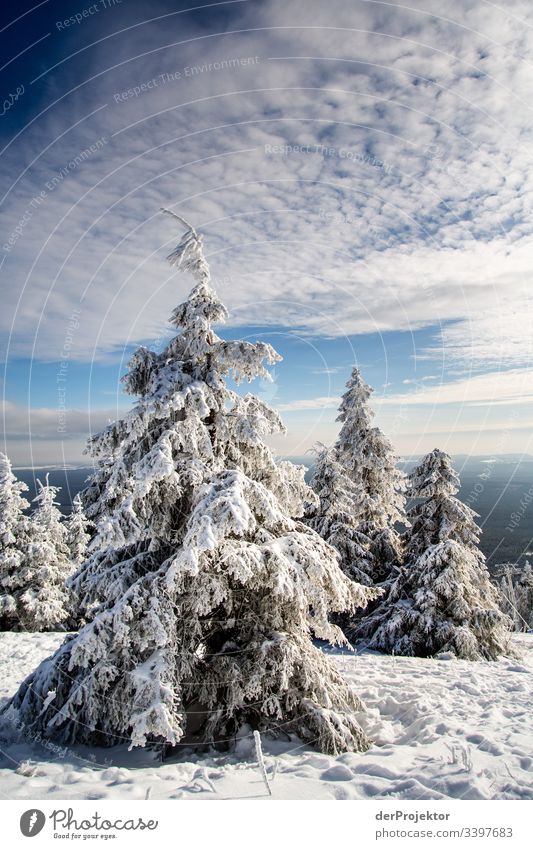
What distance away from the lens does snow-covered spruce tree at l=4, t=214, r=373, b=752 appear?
255 inches

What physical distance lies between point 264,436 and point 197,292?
321cm

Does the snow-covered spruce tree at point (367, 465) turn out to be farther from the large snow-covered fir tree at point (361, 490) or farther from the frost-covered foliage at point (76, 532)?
the frost-covered foliage at point (76, 532)

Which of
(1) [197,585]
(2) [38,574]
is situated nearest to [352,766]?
(1) [197,585]

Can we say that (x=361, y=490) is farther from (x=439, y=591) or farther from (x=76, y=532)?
(x=76, y=532)

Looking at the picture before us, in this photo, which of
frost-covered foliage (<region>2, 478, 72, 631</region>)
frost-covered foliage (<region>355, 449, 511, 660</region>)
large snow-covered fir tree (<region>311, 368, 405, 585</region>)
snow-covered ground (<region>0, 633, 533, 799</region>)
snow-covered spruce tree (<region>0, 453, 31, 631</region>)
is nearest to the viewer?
snow-covered ground (<region>0, 633, 533, 799</region>)

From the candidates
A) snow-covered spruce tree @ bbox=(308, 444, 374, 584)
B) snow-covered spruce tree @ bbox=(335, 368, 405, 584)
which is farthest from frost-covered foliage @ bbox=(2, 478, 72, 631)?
snow-covered spruce tree @ bbox=(335, 368, 405, 584)

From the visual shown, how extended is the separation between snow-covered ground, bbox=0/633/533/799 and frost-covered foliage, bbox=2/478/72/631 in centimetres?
1814

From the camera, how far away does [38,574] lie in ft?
78.9

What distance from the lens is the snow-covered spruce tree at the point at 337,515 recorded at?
19.2 m

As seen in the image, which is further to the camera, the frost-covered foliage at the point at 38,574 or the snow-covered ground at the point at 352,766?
the frost-covered foliage at the point at 38,574

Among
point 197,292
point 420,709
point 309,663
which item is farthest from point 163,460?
point 420,709

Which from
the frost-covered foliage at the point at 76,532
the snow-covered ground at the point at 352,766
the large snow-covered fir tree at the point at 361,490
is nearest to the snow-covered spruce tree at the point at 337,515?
the large snow-covered fir tree at the point at 361,490

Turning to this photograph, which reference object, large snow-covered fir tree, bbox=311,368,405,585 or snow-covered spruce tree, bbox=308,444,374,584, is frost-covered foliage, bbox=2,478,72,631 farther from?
large snow-covered fir tree, bbox=311,368,405,585

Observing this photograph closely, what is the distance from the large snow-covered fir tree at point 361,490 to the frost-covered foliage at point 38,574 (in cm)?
1526
